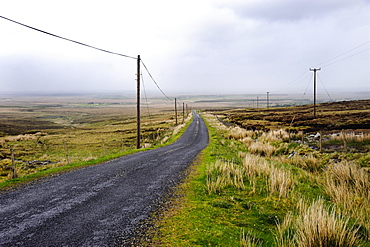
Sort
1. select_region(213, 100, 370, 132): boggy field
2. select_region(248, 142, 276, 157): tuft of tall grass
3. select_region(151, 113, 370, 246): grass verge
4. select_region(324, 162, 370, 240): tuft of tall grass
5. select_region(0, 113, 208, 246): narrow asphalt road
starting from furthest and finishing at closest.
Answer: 1. select_region(213, 100, 370, 132): boggy field
2. select_region(248, 142, 276, 157): tuft of tall grass
3. select_region(324, 162, 370, 240): tuft of tall grass
4. select_region(0, 113, 208, 246): narrow asphalt road
5. select_region(151, 113, 370, 246): grass verge

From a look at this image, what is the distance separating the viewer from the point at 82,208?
710 centimetres

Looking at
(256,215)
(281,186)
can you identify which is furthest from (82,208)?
(281,186)

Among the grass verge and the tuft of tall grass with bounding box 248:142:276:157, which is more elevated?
the grass verge

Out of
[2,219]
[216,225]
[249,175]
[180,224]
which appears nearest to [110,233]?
[180,224]

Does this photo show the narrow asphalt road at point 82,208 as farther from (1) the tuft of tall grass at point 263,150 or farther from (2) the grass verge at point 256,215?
(1) the tuft of tall grass at point 263,150

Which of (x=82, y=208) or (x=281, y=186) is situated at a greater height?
(x=281, y=186)

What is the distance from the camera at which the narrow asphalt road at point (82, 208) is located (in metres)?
5.34

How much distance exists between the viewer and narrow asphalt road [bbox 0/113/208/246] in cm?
534

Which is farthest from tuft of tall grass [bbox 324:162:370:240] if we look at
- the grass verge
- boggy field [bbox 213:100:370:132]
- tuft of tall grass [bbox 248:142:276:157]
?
boggy field [bbox 213:100:370:132]

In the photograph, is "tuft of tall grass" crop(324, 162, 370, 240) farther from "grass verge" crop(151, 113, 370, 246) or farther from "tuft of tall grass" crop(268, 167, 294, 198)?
"tuft of tall grass" crop(268, 167, 294, 198)

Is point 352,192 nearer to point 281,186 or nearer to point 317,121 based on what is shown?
point 281,186

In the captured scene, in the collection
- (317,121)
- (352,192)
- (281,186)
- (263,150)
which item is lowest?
(263,150)

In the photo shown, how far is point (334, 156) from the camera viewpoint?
1708 centimetres

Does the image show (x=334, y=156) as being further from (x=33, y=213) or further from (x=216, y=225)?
(x=33, y=213)
